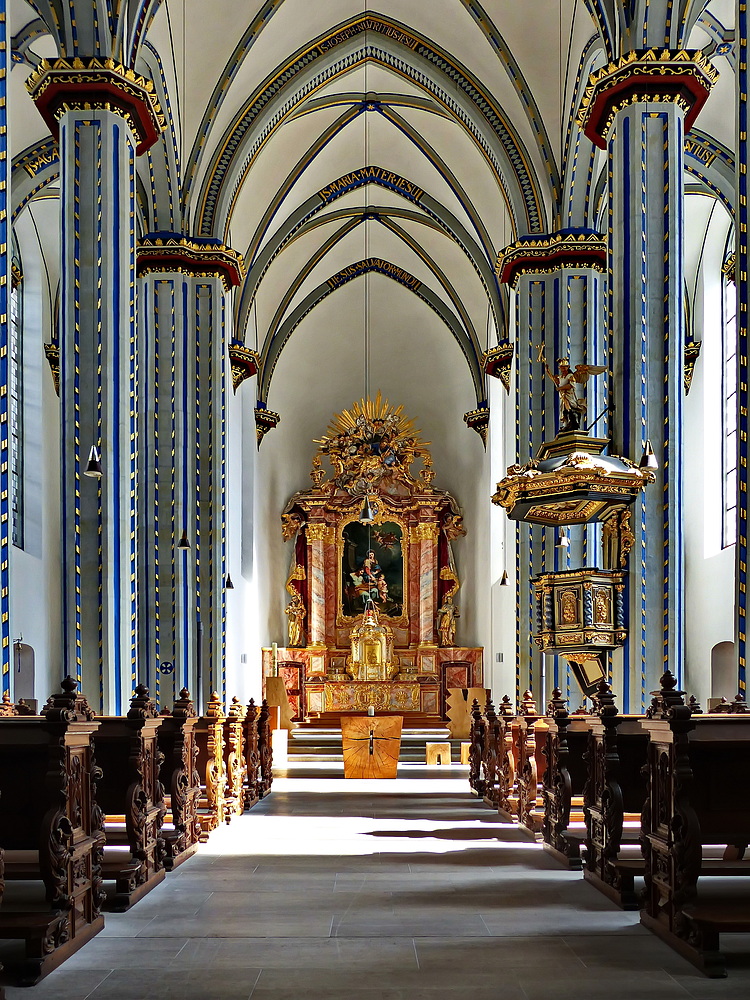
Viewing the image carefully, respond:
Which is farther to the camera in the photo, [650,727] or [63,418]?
[63,418]

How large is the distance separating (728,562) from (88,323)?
1107 cm

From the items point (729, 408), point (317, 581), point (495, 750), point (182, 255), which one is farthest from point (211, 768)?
point (317, 581)

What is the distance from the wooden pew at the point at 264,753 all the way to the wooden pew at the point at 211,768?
2.51m

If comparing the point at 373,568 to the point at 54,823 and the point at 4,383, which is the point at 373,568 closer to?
the point at 4,383

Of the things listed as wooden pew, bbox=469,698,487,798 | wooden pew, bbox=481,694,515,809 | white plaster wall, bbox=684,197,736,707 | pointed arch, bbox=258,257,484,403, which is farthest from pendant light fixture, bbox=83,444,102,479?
pointed arch, bbox=258,257,484,403

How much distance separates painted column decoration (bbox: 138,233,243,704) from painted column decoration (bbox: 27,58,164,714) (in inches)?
169

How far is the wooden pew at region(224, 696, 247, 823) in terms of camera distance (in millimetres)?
11773

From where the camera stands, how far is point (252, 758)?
536 inches

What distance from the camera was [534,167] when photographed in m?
15.9

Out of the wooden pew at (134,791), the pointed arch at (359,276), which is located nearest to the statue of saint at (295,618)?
the pointed arch at (359,276)

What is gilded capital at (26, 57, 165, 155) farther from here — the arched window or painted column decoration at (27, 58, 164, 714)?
the arched window

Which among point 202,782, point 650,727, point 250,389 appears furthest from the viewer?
point 250,389

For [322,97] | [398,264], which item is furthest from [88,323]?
[398,264]

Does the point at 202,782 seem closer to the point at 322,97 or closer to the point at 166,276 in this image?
the point at 166,276
